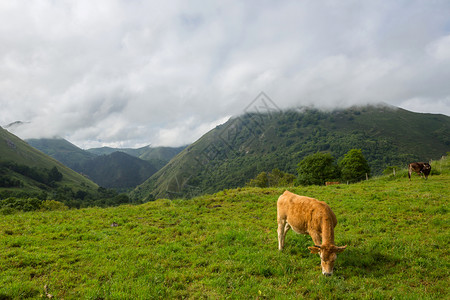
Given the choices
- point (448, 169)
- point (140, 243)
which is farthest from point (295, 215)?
point (448, 169)

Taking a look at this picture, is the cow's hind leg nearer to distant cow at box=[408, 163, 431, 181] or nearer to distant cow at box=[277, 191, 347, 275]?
distant cow at box=[277, 191, 347, 275]

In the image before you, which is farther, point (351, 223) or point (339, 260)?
point (351, 223)

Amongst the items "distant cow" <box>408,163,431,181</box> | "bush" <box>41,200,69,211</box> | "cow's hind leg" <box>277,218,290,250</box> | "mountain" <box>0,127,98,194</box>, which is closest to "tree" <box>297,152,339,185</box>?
"distant cow" <box>408,163,431,181</box>

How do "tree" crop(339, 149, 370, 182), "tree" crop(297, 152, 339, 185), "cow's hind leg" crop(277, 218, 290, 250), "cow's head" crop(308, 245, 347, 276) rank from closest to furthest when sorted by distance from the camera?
1. "cow's head" crop(308, 245, 347, 276)
2. "cow's hind leg" crop(277, 218, 290, 250)
3. "tree" crop(339, 149, 370, 182)
4. "tree" crop(297, 152, 339, 185)

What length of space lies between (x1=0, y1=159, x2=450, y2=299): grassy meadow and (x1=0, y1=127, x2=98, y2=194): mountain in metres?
154

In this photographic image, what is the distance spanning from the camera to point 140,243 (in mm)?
10656

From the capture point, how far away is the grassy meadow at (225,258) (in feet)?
20.6

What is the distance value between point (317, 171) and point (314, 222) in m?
54.2

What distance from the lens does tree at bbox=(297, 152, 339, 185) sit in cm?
5550

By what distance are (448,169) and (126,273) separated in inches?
1452

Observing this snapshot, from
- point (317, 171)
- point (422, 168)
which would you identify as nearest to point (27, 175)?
point (317, 171)

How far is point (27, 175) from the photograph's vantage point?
158500 millimetres

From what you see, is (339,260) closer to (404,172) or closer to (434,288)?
(434,288)

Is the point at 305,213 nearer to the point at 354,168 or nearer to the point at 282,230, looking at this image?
the point at 282,230
